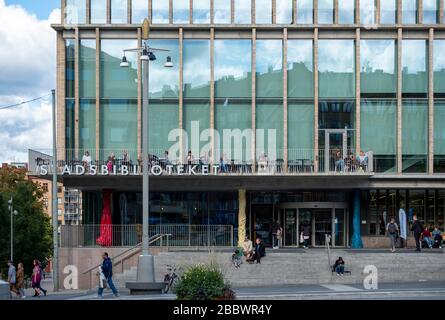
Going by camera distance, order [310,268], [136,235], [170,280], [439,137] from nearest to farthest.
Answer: [170,280] < [310,268] < [136,235] < [439,137]

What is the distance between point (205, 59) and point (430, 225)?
51.4 ft

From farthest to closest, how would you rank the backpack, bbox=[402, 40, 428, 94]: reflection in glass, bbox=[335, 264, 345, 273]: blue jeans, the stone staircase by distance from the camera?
1. bbox=[402, 40, 428, 94]: reflection in glass
2. the backpack
3. the stone staircase
4. bbox=[335, 264, 345, 273]: blue jeans

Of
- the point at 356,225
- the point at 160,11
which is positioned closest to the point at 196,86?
the point at 160,11

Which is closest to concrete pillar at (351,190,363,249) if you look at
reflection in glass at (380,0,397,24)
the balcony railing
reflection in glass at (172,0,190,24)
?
the balcony railing

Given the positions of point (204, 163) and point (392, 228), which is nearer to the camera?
point (392, 228)

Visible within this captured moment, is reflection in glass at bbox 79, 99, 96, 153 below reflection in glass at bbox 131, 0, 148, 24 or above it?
below

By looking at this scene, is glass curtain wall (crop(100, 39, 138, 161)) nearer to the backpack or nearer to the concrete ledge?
the backpack

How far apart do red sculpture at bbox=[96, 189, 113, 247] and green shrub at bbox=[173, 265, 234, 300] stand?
25804mm

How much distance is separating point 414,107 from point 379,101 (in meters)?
1.94

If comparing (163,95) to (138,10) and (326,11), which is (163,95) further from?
(326,11)

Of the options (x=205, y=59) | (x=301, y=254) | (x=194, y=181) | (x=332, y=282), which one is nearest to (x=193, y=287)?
(x=332, y=282)

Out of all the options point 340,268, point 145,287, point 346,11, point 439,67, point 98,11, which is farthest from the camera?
point 98,11

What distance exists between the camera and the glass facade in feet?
137

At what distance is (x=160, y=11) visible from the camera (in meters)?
41.9
